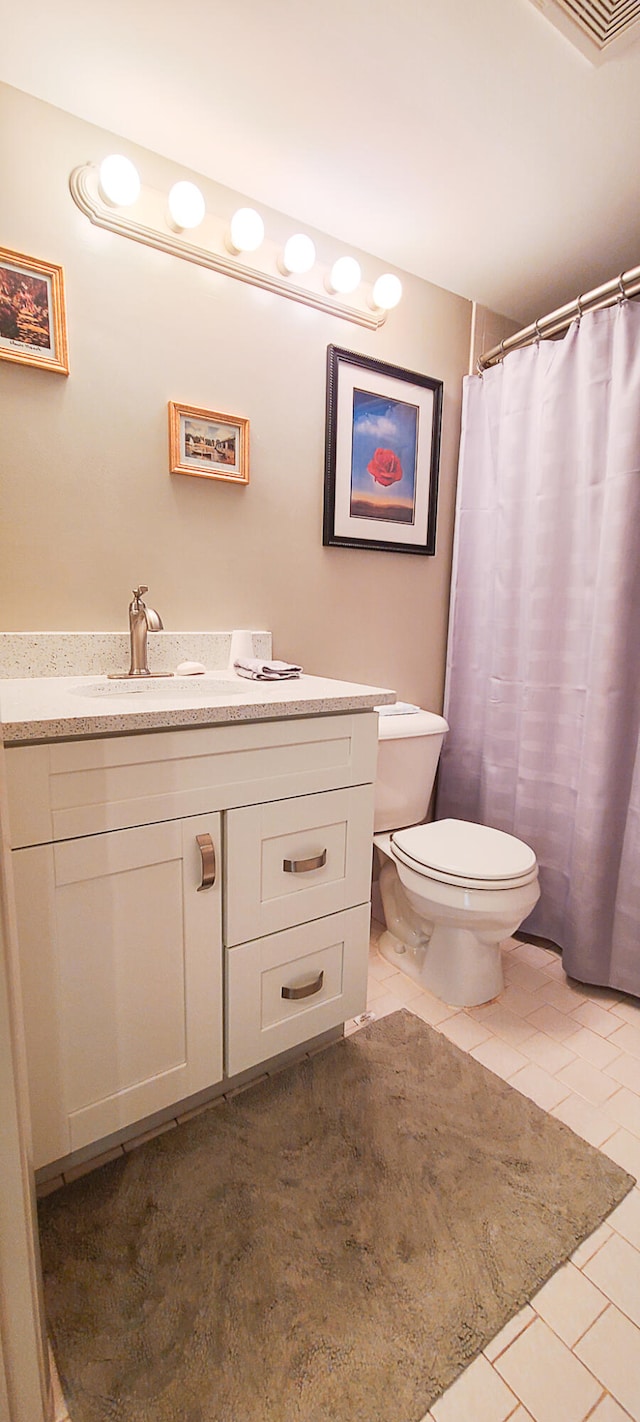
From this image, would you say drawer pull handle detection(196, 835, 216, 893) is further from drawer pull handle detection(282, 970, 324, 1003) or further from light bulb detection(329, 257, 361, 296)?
light bulb detection(329, 257, 361, 296)

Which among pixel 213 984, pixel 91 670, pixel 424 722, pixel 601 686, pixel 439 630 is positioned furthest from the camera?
pixel 439 630

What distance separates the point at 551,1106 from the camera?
1239mm

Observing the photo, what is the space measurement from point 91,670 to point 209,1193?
3.45ft

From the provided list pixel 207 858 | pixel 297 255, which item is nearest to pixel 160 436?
pixel 297 255

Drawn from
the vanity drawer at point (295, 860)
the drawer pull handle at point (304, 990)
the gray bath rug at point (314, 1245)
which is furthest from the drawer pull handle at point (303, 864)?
the gray bath rug at point (314, 1245)

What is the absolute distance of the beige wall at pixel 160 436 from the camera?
1.24m

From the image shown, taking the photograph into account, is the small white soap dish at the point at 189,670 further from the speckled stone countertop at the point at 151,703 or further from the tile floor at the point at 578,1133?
the tile floor at the point at 578,1133

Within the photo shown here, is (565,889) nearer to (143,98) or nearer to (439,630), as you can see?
(439,630)

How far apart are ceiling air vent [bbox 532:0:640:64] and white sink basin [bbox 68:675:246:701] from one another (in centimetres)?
133

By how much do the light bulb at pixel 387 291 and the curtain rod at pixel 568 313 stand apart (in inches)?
15.7

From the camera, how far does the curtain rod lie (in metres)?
1.47

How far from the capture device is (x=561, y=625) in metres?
1.71

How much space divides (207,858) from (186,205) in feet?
4.64

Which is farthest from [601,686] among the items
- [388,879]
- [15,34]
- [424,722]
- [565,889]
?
[15,34]
